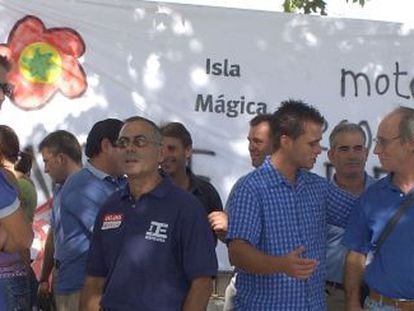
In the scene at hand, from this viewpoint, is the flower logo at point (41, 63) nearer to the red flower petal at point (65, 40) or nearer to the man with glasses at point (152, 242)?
the red flower petal at point (65, 40)

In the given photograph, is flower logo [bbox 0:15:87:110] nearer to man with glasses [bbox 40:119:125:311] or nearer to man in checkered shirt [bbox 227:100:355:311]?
man with glasses [bbox 40:119:125:311]

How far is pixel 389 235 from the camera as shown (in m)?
3.62

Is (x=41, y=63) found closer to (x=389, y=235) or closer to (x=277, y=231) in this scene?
(x=277, y=231)

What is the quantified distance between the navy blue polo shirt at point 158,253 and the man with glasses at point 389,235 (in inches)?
29.4

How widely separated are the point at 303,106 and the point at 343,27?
259 cm

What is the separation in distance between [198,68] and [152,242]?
271cm

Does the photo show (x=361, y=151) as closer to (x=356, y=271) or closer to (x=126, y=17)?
(x=356, y=271)

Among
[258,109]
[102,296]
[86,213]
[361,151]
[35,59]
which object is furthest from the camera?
[258,109]

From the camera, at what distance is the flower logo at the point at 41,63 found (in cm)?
561

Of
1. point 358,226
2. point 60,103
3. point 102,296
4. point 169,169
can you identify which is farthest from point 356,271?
point 60,103

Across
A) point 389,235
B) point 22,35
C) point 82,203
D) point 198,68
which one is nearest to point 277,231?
point 389,235

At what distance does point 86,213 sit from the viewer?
432 cm

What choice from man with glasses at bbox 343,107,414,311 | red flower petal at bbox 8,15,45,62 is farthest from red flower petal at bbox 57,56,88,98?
man with glasses at bbox 343,107,414,311

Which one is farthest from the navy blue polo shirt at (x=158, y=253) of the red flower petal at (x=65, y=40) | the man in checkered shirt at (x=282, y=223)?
the red flower petal at (x=65, y=40)
